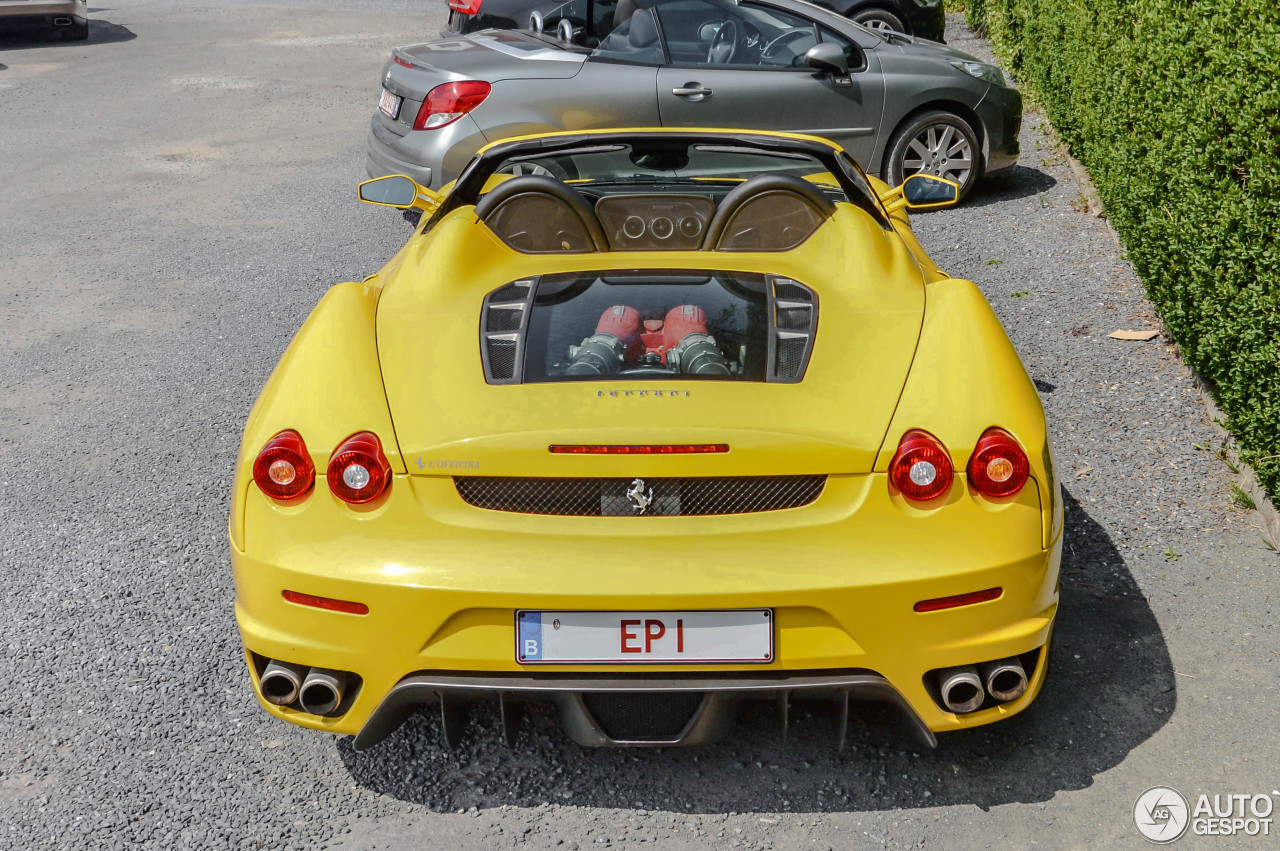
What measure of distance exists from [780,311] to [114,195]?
752 centimetres

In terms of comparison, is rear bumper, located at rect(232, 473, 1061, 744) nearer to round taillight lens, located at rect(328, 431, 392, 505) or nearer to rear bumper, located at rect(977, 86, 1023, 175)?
round taillight lens, located at rect(328, 431, 392, 505)

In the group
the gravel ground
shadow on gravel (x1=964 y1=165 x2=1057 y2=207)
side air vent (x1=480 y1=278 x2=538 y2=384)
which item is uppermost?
side air vent (x1=480 y1=278 x2=538 y2=384)

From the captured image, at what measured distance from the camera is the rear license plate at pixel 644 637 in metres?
2.46

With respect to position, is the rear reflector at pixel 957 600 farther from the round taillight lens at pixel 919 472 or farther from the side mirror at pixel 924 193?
the side mirror at pixel 924 193

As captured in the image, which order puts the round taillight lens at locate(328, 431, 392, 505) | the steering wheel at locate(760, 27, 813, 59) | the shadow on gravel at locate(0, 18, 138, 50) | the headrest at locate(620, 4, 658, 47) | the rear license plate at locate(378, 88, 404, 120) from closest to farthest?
the round taillight lens at locate(328, 431, 392, 505) → the rear license plate at locate(378, 88, 404, 120) → the headrest at locate(620, 4, 658, 47) → the steering wheel at locate(760, 27, 813, 59) → the shadow on gravel at locate(0, 18, 138, 50)

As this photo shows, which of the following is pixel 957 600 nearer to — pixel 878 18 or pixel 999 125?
pixel 999 125

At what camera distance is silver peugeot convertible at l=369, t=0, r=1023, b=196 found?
7.41 m

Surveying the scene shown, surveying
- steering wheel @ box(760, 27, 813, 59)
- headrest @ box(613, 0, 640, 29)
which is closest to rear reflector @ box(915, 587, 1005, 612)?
steering wheel @ box(760, 27, 813, 59)

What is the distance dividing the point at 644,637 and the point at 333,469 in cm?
76

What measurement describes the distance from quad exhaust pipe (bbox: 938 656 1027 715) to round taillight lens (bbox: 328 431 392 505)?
50.3 inches

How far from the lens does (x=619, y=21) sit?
7938mm

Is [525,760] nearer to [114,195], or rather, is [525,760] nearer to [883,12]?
[114,195]

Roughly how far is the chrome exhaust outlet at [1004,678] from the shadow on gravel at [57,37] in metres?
17.3

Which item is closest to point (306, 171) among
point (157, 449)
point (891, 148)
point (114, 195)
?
point (114, 195)
